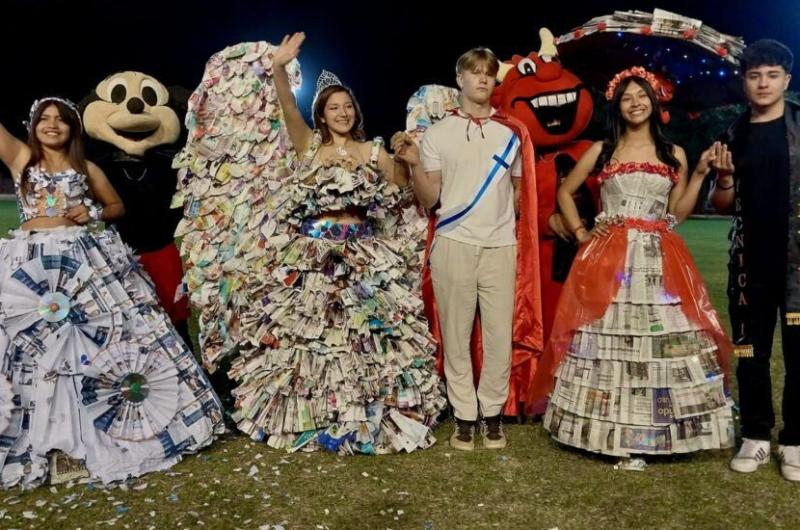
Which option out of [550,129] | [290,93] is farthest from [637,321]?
[290,93]

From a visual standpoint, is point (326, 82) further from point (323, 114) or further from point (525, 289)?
point (525, 289)

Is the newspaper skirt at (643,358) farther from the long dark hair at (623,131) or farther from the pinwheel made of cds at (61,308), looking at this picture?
the pinwheel made of cds at (61,308)

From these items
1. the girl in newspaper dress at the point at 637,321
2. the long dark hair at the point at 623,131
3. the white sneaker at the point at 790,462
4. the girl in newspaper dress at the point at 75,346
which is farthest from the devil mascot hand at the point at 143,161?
the white sneaker at the point at 790,462

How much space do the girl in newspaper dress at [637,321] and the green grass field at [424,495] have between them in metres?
0.18

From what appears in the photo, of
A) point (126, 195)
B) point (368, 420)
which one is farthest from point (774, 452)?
point (126, 195)

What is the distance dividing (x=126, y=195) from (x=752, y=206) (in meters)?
3.31

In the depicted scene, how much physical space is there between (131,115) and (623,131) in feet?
8.95

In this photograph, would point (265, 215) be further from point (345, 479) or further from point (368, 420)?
point (345, 479)

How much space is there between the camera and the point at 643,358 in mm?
3020

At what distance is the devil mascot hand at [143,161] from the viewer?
414 cm

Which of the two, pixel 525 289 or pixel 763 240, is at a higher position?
pixel 763 240

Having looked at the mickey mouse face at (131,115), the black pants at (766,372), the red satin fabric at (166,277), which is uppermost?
the mickey mouse face at (131,115)

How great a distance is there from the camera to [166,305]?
13.6 feet

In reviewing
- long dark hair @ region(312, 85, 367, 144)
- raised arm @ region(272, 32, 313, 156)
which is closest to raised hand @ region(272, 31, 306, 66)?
raised arm @ region(272, 32, 313, 156)
